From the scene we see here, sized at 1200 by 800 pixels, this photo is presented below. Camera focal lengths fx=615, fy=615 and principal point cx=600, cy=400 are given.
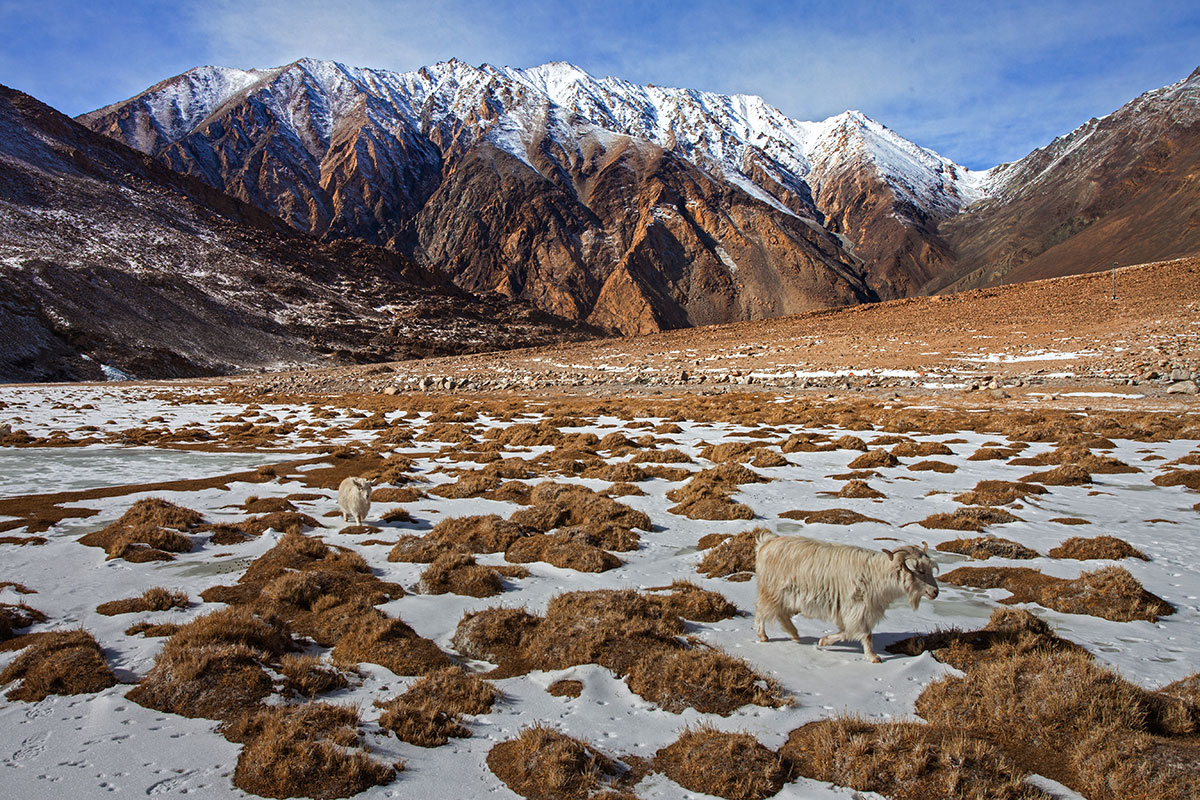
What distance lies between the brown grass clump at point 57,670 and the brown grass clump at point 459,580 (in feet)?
11.9

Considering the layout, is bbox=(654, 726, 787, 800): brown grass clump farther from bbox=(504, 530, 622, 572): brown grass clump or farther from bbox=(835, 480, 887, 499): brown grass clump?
bbox=(835, 480, 887, 499): brown grass clump

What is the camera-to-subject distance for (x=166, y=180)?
453 ft

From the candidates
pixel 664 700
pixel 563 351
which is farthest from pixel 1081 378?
pixel 563 351

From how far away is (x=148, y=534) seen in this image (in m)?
10.3

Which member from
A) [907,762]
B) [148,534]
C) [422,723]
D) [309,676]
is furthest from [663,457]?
[907,762]

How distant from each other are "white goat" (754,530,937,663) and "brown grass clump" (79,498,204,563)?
30.4ft

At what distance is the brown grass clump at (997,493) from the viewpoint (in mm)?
12102

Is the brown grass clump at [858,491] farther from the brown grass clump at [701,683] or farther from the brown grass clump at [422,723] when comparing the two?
the brown grass clump at [422,723]

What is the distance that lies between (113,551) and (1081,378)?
3710cm

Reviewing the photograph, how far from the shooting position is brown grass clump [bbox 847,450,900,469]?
16.2 meters

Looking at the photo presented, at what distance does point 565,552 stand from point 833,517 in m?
5.15

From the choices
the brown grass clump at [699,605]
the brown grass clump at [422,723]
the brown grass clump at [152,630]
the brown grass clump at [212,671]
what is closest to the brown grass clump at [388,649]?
the brown grass clump at [212,671]

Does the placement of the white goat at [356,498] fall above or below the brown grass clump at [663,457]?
above

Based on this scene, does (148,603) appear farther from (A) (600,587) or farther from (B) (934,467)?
(B) (934,467)
